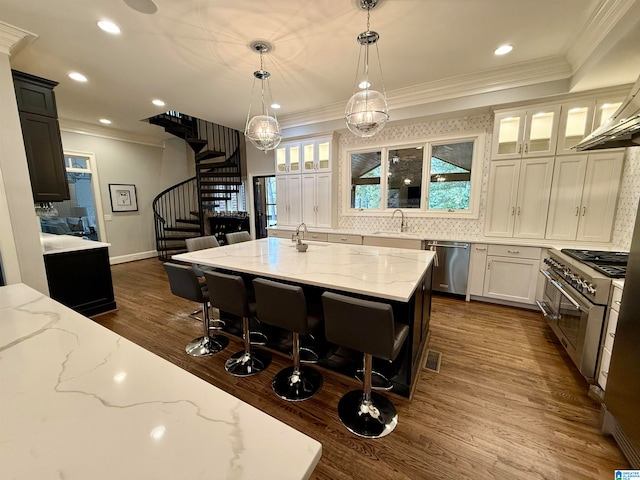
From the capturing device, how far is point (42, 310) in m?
1.32

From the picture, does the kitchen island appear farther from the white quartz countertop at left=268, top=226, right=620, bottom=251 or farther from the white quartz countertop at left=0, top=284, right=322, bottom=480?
the white quartz countertop at left=268, top=226, right=620, bottom=251

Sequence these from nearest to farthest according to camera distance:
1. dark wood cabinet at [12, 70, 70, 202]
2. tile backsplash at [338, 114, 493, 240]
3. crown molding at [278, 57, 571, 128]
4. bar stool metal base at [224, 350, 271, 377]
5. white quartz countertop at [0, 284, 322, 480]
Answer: white quartz countertop at [0, 284, 322, 480], bar stool metal base at [224, 350, 271, 377], dark wood cabinet at [12, 70, 70, 202], crown molding at [278, 57, 571, 128], tile backsplash at [338, 114, 493, 240]

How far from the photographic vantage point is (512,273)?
3.44 metres

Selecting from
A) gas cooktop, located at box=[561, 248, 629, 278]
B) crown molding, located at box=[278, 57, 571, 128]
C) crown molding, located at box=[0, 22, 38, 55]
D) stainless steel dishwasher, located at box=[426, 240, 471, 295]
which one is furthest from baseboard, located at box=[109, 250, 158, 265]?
gas cooktop, located at box=[561, 248, 629, 278]

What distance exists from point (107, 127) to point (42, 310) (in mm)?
6136

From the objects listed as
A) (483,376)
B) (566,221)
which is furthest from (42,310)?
(566,221)

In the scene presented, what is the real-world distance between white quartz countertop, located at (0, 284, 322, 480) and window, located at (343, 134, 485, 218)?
14.1ft

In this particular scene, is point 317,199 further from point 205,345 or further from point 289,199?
point 205,345

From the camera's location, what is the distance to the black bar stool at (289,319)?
1.74 meters

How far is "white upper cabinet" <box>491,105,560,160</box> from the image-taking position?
3219mm

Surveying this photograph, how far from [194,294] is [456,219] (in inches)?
152

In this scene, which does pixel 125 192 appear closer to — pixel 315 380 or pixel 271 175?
pixel 271 175

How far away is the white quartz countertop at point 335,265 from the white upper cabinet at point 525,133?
219 centimetres

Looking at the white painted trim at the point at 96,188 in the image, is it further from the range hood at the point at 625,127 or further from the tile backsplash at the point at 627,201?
the tile backsplash at the point at 627,201
